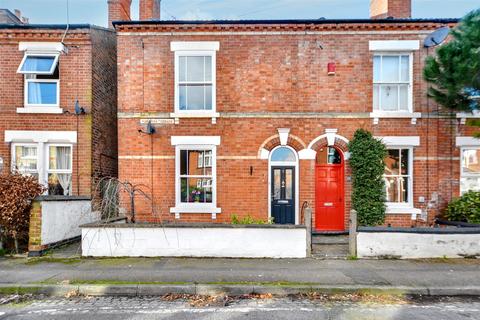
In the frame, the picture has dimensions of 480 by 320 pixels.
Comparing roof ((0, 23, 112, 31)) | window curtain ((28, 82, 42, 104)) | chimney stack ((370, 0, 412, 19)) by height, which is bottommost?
window curtain ((28, 82, 42, 104))

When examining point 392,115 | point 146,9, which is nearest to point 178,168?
point 146,9

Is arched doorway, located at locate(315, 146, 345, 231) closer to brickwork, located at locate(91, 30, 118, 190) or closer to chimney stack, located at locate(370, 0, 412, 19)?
chimney stack, located at locate(370, 0, 412, 19)

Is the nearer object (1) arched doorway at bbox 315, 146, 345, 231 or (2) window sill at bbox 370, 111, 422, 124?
(2) window sill at bbox 370, 111, 422, 124

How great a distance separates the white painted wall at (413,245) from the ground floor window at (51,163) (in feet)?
32.1

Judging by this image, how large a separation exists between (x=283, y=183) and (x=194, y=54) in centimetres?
538

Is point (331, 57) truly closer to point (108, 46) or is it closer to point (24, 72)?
point (108, 46)

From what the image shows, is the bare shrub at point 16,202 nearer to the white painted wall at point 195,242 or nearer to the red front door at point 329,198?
the white painted wall at point 195,242

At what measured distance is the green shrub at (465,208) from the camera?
31.6 ft

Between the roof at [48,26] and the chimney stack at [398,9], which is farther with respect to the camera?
the chimney stack at [398,9]

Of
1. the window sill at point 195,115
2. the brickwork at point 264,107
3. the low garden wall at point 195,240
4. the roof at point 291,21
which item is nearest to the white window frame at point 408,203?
the brickwork at point 264,107

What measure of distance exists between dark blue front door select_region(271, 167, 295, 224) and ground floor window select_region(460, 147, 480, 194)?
18.9 ft

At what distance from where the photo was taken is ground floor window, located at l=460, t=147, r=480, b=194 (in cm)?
1075

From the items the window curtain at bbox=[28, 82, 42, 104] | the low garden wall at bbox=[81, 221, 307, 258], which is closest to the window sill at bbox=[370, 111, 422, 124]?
the low garden wall at bbox=[81, 221, 307, 258]

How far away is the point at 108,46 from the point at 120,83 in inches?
95.9
